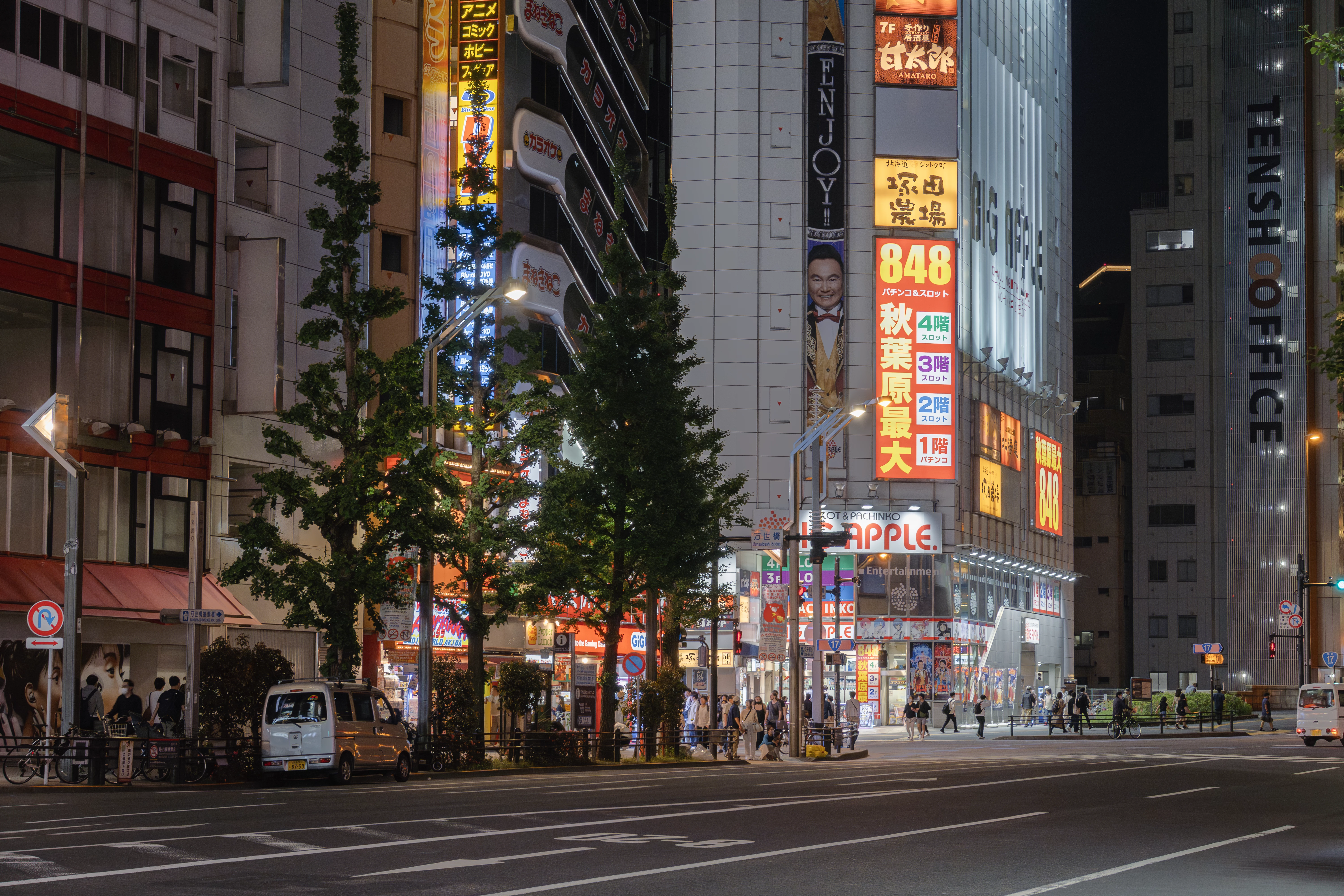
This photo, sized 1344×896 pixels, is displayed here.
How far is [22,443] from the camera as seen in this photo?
36562mm

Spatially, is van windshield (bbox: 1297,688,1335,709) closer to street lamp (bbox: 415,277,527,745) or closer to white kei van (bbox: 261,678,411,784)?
street lamp (bbox: 415,277,527,745)

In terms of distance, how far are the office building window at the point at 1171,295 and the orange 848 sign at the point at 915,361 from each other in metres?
39.6

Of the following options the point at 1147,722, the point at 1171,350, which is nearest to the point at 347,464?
the point at 1147,722

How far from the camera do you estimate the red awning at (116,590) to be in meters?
34.6

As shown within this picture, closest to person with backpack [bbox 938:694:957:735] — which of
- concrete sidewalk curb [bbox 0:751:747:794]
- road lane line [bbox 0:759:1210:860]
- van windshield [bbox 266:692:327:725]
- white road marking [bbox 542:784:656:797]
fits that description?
concrete sidewalk curb [bbox 0:751:747:794]

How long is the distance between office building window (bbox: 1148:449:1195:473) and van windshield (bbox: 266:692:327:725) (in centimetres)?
9436

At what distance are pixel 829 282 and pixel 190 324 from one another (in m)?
46.1

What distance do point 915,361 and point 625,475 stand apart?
40041mm

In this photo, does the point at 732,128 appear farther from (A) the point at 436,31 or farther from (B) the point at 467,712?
(B) the point at 467,712

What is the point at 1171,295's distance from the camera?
379 ft

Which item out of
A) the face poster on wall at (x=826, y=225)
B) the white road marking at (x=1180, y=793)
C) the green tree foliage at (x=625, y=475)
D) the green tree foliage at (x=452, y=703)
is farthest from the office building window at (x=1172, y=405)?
the white road marking at (x=1180, y=793)

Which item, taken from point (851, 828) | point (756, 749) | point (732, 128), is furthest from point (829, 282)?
point (851, 828)

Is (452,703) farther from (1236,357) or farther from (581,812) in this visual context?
(1236,357)

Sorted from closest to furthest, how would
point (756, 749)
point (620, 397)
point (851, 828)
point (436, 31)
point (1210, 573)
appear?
point (851, 828) < point (620, 397) < point (756, 749) < point (436, 31) < point (1210, 573)
